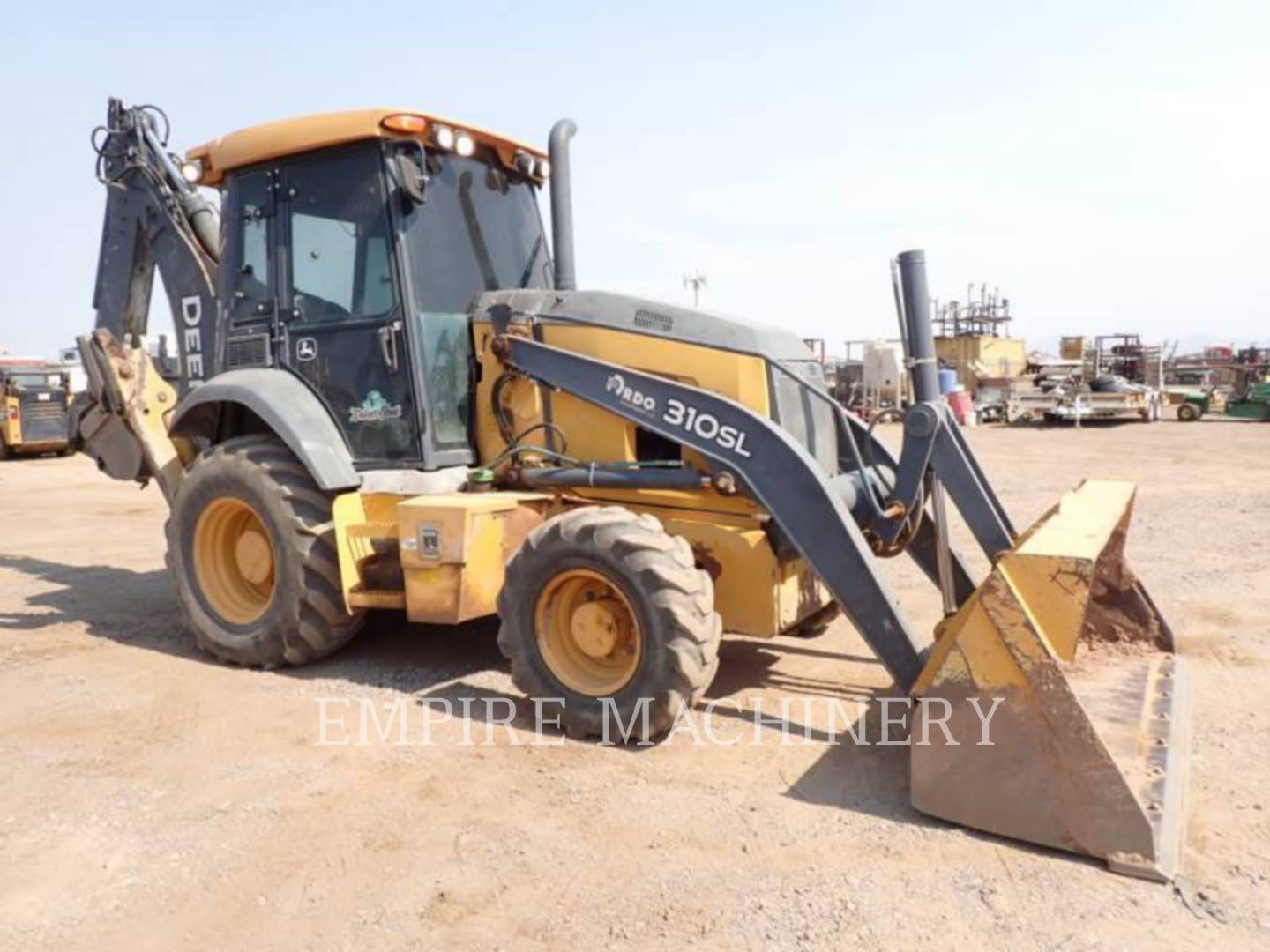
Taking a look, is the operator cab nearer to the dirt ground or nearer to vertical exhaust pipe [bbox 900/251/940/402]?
the dirt ground

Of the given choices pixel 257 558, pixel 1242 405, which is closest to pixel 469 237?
pixel 257 558

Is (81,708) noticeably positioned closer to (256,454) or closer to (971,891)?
(256,454)

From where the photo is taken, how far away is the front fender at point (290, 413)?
518 centimetres

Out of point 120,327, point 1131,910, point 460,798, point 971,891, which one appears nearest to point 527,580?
point 460,798

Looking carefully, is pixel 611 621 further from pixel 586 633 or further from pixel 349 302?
pixel 349 302

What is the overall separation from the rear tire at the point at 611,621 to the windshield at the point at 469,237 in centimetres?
166

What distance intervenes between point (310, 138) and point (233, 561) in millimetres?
2417

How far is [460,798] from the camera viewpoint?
3.79 metres

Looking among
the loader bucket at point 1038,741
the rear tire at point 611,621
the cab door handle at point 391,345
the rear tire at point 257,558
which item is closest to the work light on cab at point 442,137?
the cab door handle at point 391,345

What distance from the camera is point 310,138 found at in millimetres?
5301

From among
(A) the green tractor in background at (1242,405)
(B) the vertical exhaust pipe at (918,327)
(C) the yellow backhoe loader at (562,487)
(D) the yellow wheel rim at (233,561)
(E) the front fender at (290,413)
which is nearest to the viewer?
(C) the yellow backhoe loader at (562,487)

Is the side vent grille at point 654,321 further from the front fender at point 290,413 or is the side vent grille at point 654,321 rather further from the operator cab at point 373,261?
the front fender at point 290,413

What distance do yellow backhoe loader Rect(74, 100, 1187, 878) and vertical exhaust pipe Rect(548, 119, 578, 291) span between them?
0.07 ft

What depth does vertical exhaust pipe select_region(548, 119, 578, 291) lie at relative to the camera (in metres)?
5.11
